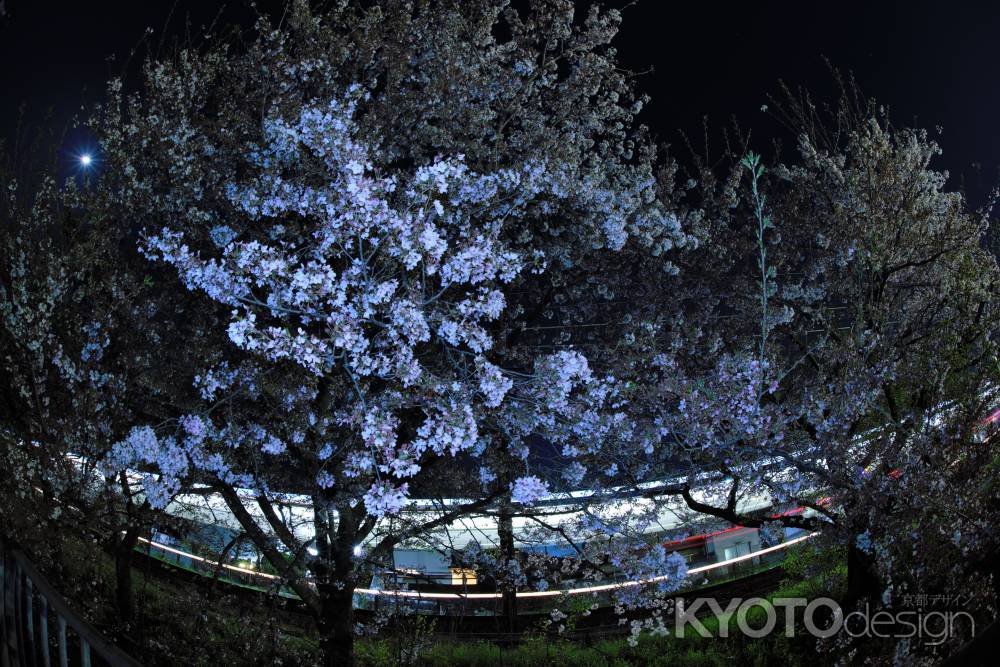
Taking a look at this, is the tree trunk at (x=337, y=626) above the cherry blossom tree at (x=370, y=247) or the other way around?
the other way around

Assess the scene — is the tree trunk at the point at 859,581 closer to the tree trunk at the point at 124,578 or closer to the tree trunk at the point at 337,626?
the tree trunk at the point at 337,626

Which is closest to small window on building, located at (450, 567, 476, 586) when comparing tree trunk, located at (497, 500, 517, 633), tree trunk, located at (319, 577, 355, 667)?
tree trunk, located at (497, 500, 517, 633)

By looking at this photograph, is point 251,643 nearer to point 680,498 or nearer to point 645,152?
point 680,498

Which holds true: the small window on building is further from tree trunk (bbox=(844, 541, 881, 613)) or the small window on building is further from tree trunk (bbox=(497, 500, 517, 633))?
tree trunk (bbox=(844, 541, 881, 613))

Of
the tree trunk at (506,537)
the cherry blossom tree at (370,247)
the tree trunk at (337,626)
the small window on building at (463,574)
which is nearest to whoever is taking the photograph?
the cherry blossom tree at (370,247)

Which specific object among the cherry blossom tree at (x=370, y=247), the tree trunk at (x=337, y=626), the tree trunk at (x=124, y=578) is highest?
the cherry blossom tree at (x=370, y=247)

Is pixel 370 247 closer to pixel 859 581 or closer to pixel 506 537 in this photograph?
pixel 506 537

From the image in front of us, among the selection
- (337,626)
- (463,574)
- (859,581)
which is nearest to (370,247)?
(337,626)

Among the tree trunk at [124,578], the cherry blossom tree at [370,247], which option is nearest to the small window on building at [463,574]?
the cherry blossom tree at [370,247]

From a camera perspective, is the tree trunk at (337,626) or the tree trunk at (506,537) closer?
the tree trunk at (337,626)

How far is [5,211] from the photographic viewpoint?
9789 mm

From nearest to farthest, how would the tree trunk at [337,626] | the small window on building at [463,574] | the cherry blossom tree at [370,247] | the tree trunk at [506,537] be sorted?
the cherry blossom tree at [370,247] → the tree trunk at [337,626] → the tree trunk at [506,537] → the small window on building at [463,574]

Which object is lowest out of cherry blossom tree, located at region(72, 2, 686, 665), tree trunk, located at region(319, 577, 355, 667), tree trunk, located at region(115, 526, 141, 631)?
tree trunk, located at region(319, 577, 355, 667)

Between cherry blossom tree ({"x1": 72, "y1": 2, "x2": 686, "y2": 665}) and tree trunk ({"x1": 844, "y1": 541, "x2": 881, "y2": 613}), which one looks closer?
cherry blossom tree ({"x1": 72, "y1": 2, "x2": 686, "y2": 665})
